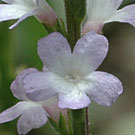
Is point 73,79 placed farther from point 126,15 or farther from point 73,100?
point 126,15

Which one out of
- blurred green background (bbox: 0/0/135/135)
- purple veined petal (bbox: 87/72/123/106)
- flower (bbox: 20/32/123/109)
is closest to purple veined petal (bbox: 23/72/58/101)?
flower (bbox: 20/32/123/109)

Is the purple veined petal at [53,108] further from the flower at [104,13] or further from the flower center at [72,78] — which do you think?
A: the flower at [104,13]

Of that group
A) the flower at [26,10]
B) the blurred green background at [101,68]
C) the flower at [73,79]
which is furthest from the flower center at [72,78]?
the blurred green background at [101,68]

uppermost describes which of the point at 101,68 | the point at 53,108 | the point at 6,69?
the point at 53,108

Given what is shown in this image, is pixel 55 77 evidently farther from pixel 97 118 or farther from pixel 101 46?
pixel 97 118

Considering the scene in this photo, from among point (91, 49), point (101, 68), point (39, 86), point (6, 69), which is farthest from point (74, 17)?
point (101, 68)

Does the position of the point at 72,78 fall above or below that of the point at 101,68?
above

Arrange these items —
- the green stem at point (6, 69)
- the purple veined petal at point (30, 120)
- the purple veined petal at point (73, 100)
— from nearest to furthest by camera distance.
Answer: the purple veined petal at point (73, 100)
the purple veined petal at point (30, 120)
the green stem at point (6, 69)

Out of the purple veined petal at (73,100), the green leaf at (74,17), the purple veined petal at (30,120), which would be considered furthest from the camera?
the purple veined petal at (30,120)
